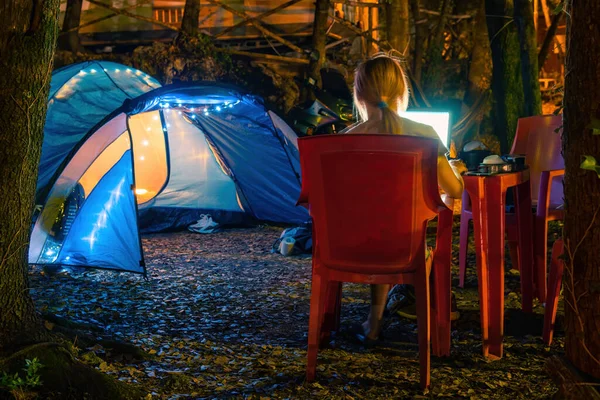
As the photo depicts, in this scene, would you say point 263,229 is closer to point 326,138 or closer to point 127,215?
point 127,215

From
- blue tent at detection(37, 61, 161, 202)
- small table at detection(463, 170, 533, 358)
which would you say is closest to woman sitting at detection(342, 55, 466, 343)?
small table at detection(463, 170, 533, 358)

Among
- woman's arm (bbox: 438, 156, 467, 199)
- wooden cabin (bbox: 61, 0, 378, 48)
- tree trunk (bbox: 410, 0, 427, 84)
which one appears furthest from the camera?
wooden cabin (bbox: 61, 0, 378, 48)

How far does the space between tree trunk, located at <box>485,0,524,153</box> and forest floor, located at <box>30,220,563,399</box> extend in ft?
13.6

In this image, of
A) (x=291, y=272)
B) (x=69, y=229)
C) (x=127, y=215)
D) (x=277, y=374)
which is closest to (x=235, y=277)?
(x=291, y=272)

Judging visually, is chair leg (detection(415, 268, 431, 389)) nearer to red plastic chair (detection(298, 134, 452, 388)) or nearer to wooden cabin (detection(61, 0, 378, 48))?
red plastic chair (detection(298, 134, 452, 388))

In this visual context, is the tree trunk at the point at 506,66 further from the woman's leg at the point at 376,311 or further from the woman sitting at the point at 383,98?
the woman sitting at the point at 383,98

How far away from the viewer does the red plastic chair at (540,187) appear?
15.2 ft

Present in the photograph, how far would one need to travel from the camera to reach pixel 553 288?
3.73 meters

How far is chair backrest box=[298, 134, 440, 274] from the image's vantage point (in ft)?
10.2

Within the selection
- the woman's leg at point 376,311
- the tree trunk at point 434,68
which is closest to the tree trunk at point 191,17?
the tree trunk at point 434,68

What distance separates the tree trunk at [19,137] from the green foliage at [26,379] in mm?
186

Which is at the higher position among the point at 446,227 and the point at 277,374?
the point at 446,227

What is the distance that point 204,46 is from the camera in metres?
11.8

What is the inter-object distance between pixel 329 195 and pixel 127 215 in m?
3.32
